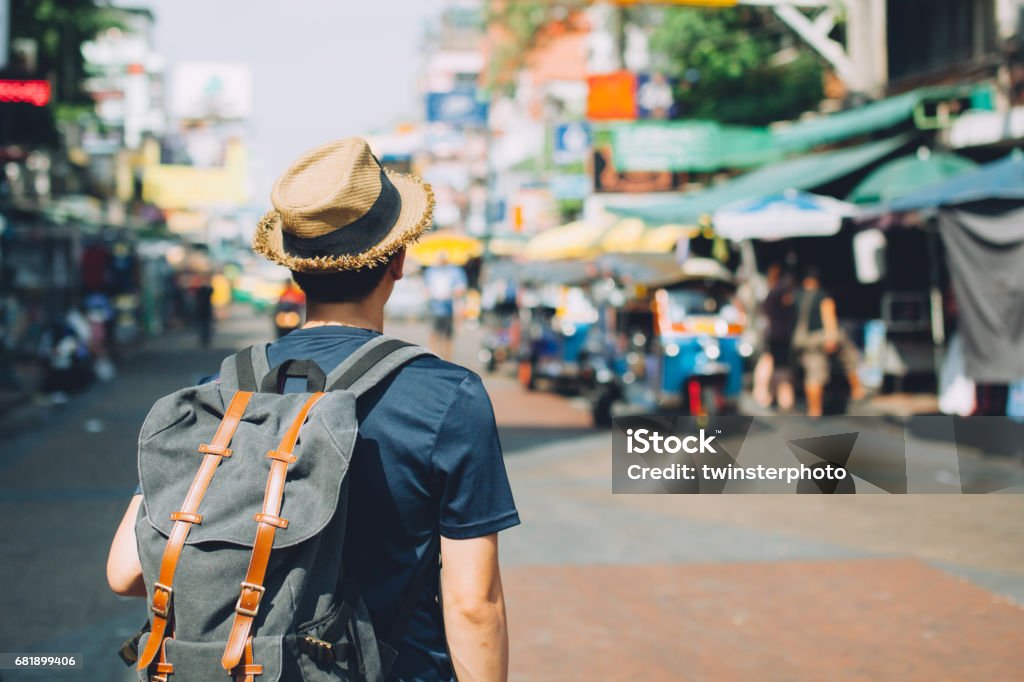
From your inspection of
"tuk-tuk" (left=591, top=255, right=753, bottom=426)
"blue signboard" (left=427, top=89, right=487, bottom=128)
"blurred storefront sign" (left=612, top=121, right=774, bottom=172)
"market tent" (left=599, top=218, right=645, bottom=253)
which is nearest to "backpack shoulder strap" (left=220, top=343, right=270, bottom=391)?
"tuk-tuk" (left=591, top=255, right=753, bottom=426)

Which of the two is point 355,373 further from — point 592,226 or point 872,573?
point 592,226

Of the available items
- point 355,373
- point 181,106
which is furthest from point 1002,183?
point 181,106

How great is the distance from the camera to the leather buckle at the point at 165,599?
1990mm

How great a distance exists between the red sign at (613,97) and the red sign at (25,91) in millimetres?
13990

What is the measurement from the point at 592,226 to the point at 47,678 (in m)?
18.3

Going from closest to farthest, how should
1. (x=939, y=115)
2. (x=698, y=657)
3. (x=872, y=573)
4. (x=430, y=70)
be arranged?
(x=698, y=657), (x=872, y=573), (x=939, y=115), (x=430, y=70)

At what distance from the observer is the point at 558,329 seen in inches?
740

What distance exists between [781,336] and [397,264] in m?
13.9

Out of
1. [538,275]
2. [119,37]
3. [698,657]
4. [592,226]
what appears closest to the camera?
[698,657]

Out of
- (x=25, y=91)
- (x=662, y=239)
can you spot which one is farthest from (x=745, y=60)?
(x=25, y=91)

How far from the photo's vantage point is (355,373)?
217cm

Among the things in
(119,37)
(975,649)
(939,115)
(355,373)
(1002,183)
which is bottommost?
(975,649)

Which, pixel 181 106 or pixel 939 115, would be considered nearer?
pixel 939 115

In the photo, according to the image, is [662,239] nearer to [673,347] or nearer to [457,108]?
[673,347]
